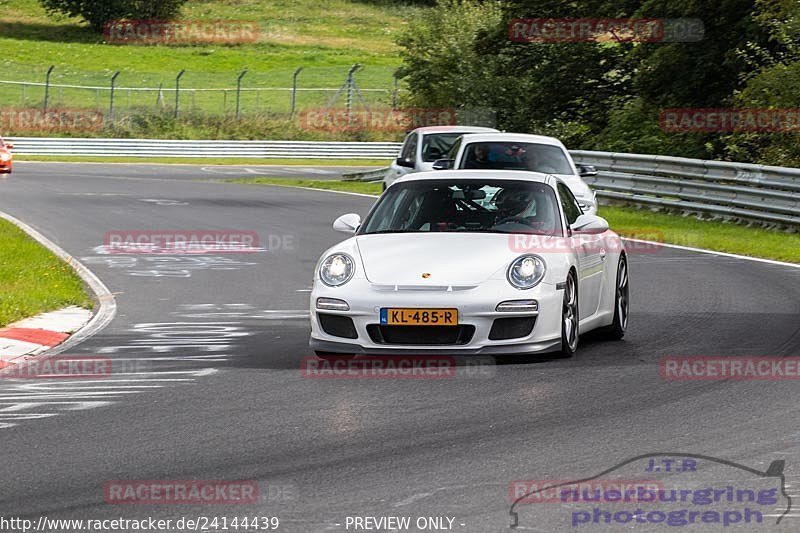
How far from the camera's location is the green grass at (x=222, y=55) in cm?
7081

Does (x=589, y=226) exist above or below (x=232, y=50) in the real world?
above

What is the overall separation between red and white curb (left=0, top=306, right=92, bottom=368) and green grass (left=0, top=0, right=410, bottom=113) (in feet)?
160

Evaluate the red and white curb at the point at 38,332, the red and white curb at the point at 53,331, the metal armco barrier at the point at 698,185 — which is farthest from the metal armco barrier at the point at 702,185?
the red and white curb at the point at 38,332

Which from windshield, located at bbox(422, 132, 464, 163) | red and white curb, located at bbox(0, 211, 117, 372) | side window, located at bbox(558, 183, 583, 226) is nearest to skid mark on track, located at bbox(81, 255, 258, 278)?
red and white curb, located at bbox(0, 211, 117, 372)

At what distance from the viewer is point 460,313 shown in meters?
9.84

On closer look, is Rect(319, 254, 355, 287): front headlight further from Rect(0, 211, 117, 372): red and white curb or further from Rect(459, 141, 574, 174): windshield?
Rect(459, 141, 574, 174): windshield

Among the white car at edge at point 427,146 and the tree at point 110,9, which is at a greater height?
the white car at edge at point 427,146

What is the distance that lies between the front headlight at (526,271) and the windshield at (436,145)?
13.7 metres

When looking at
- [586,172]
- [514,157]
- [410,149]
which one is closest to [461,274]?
[514,157]

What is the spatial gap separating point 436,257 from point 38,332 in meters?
3.73

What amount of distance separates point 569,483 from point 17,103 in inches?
2421

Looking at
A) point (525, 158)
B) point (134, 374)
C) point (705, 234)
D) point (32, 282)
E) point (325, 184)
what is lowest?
point (325, 184)

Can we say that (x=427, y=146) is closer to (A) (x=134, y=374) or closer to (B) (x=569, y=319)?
(B) (x=569, y=319)

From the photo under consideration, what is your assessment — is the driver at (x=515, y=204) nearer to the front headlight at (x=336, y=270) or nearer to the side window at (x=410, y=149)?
the front headlight at (x=336, y=270)
